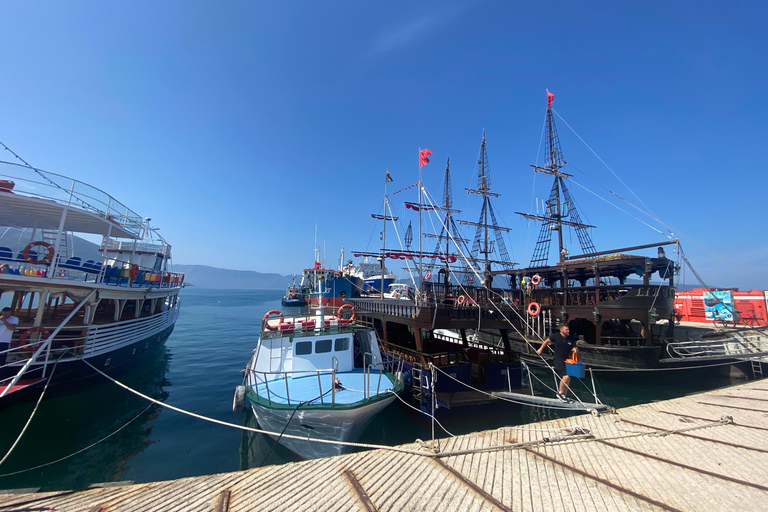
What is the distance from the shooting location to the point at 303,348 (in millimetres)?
11133

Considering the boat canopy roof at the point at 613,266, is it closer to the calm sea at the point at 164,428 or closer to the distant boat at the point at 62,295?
the calm sea at the point at 164,428

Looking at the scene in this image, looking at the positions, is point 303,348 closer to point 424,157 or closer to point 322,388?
point 322,388

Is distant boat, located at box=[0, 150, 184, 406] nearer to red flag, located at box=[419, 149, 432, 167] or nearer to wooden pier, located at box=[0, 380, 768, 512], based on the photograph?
wooden pier, located at box=[0, 380, 768, 512]

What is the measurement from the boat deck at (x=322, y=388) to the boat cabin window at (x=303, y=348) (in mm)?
849

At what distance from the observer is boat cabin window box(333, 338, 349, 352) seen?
1152cm

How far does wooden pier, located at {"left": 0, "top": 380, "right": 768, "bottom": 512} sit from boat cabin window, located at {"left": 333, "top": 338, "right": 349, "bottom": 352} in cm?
589

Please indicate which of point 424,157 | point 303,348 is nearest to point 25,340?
point 303,348

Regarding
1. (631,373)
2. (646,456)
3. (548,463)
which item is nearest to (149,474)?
(548,463)

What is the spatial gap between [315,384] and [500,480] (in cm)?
694

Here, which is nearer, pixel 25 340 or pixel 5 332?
pixel 5 332

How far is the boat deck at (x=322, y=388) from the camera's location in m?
8.74

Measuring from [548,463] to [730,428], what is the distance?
5433 mm

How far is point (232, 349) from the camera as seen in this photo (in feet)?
82.8

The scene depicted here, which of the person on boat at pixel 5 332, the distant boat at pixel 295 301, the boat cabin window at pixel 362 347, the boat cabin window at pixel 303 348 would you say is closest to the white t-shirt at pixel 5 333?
the person on boat at pixel 5 332
